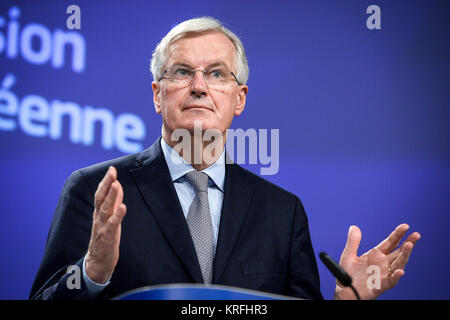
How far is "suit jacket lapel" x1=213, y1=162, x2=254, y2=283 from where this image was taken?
1.40 metres

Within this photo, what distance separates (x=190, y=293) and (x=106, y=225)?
0.79 feet

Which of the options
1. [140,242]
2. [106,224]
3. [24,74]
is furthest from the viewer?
[24,74]

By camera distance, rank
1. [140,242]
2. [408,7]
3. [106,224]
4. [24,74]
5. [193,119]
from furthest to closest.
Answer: [408,7]
[24,74]
[193,119]
[140,242]
[106,224]

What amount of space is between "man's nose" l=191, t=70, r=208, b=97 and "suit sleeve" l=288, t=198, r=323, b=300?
544mm

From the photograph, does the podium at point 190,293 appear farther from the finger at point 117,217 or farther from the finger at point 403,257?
the finger at point 403,257

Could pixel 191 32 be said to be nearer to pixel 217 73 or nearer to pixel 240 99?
pixel 217 73

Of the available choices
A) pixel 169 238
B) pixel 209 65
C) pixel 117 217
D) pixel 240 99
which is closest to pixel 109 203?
pixel 117 217

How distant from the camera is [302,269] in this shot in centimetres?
157

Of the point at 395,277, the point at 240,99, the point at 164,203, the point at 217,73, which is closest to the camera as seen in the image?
the point at 395,277

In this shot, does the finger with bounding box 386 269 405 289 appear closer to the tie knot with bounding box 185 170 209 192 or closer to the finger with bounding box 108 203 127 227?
the tie knot with bounding box 185 170 209 192
